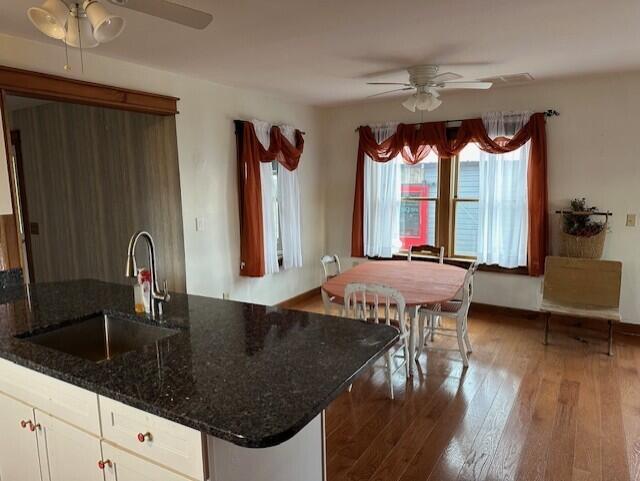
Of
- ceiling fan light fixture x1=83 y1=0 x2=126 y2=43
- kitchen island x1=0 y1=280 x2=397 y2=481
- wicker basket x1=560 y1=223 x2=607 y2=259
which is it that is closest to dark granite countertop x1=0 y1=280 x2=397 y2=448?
kitchen island x1=0 y1=280 x2=397 y2=481

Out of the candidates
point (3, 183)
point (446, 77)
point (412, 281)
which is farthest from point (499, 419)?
point (3, 183)

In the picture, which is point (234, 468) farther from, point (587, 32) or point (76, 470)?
point (587, 32)

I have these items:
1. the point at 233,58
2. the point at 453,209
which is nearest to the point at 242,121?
the point at 233,58

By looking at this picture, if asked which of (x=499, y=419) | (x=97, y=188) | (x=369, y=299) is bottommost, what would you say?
(x=499, y=419)

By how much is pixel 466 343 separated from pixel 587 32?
245 centimetres

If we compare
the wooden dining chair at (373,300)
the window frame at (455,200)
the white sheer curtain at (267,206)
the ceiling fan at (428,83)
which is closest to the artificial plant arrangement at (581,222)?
the window frame at (455,200)

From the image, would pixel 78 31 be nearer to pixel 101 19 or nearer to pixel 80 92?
pixel 101 19

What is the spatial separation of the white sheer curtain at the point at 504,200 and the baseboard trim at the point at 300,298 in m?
2.11

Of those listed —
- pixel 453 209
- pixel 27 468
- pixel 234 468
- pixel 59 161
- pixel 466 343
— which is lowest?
pixel 466 343

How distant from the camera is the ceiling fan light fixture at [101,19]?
5.11 feet

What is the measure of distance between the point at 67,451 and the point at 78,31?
5.12 ft

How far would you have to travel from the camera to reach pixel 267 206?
181 inches

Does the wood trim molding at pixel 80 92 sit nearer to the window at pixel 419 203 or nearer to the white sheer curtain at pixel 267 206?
the white sheer curtain at pixel 267 206

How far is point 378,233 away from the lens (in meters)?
5.27
